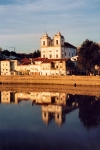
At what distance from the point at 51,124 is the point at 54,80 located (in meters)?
30.3

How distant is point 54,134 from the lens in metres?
19.1

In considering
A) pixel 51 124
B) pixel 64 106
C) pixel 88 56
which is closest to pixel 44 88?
pixel 88 56

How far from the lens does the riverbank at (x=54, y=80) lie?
1906 inches

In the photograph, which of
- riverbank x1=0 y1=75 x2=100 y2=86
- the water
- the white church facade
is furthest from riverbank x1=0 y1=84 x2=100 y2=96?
the white church facade

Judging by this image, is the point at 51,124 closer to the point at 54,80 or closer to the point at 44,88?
the point at 44,88

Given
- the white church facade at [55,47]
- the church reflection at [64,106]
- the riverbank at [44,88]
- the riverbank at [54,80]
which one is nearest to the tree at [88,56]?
the riverbank at [54,80]

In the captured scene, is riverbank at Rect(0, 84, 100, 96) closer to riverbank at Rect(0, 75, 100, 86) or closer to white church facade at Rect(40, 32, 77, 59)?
riverbank at Rect(0, 75, 100, 86)

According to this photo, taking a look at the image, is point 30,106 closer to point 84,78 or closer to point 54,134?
point 54,134

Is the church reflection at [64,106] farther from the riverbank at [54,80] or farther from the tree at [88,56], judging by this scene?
the tree at [88,56]

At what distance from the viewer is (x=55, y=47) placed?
2554 inches

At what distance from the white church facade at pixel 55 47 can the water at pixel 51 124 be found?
97.8ft

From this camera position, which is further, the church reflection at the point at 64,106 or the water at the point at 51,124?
the church reflection at the point at 64,106

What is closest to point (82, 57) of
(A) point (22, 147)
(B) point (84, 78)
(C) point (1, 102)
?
(B) point (84, 78)

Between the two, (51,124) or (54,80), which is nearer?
(51,124)
